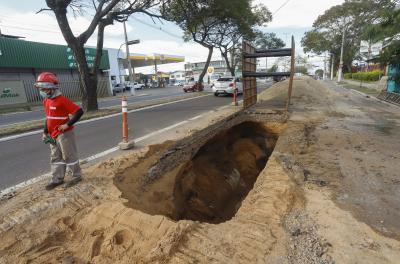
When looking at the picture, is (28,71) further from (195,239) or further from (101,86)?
(195,239)

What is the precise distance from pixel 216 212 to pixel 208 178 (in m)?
1.07

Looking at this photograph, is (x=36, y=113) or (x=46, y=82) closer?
(x=46, y=82)

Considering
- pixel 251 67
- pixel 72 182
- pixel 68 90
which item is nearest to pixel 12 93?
pixel 68 90

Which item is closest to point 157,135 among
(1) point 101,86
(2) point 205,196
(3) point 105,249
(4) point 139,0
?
(2) point 205,196

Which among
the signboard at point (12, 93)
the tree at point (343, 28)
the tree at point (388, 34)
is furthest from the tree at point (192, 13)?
the tree at point (343, 28)

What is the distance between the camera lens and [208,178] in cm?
627

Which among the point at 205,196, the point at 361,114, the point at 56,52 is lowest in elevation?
the point at 205,196

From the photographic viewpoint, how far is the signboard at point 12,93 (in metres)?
21.5

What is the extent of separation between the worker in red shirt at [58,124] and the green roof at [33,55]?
23.5m

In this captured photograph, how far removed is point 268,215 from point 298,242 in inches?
19.6

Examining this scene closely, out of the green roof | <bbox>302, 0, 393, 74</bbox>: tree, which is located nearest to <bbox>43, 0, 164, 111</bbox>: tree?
the green roof

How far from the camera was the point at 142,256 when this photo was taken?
2.36 m

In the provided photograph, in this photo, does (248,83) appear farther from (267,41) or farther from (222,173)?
(267,41)

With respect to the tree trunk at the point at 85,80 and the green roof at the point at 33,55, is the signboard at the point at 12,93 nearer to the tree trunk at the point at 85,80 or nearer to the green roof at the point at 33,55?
the green roof at the point at 33,55
